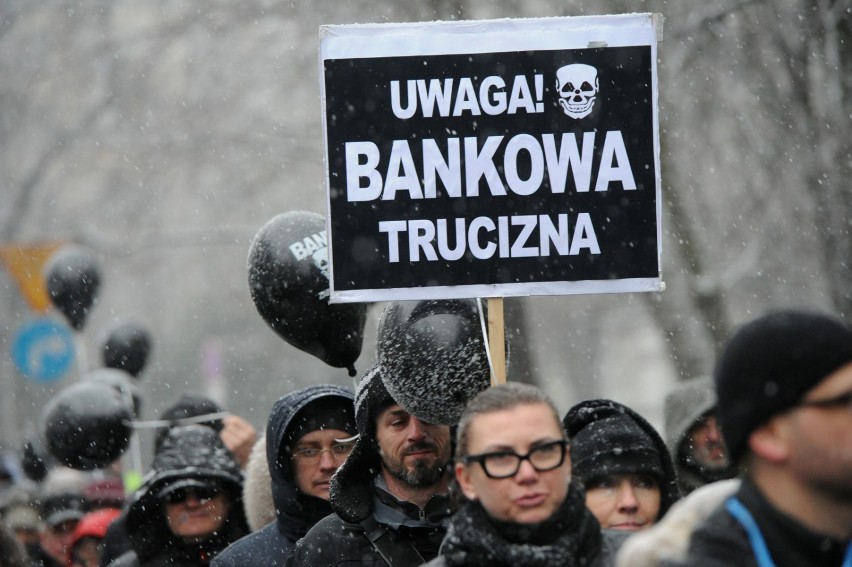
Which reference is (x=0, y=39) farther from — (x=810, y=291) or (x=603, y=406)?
(x=603, y=406)

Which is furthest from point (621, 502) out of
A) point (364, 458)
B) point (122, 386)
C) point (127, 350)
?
point (127, 350)

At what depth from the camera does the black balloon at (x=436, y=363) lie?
527 centimetres

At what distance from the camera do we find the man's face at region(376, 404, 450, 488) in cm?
554

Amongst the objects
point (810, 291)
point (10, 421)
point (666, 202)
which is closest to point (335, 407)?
point (666, 202)

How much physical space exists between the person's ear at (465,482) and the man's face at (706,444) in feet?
8.93

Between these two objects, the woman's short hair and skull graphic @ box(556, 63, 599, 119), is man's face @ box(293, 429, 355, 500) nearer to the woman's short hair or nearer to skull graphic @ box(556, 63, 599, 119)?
skull graphic @ box(556, 63, 599, 119)

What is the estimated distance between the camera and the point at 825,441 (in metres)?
3.21

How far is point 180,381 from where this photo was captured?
132ft

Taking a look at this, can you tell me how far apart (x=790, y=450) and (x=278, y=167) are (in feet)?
66.6

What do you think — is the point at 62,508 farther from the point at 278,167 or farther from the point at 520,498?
the point at 278,167

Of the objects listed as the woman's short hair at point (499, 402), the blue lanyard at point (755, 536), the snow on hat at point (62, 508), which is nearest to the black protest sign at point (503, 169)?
the woman's short hair at point (499, 402)

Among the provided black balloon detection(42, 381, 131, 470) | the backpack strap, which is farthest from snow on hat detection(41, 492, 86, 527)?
the backpack strap

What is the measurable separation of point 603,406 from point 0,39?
19846 millimetres

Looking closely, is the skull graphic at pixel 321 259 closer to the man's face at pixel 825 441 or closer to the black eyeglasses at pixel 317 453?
the black eyeglasses at pixel 317 453
